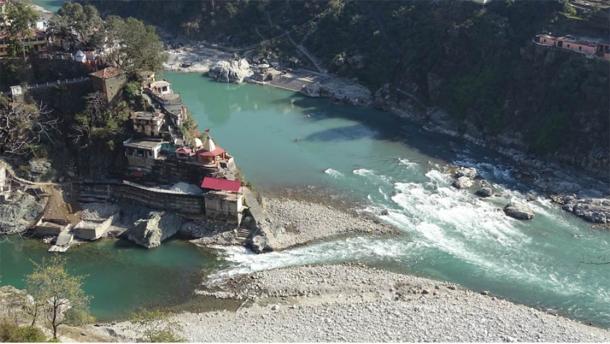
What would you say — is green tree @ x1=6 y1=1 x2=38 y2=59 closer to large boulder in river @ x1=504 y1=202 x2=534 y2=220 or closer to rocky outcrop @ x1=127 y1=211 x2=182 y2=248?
rocky outcrop @ x1=127 y1=211 x2=182 y2=248

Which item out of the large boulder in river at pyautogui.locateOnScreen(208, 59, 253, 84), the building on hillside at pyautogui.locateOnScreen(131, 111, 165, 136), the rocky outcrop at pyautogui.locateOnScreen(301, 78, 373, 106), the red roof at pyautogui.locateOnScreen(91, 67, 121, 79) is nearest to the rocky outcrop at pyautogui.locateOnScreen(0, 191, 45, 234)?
the building on hillside at pyautogui.locateOnScreen(131, 111, 165, 136)

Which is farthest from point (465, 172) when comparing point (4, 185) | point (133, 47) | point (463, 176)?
point (4, 185)

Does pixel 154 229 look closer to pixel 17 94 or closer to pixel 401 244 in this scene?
pixel 17 94

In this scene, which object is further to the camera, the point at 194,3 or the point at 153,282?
the point at 194,3

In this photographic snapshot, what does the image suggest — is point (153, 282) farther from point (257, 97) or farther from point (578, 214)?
point (257, 97)

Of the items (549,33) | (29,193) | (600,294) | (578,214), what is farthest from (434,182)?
(29,193)

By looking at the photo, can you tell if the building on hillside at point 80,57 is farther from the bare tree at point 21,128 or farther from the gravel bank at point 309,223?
the gravel bank at point 309,223
